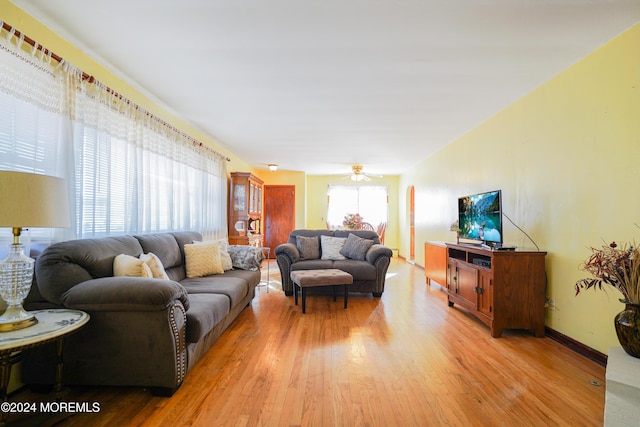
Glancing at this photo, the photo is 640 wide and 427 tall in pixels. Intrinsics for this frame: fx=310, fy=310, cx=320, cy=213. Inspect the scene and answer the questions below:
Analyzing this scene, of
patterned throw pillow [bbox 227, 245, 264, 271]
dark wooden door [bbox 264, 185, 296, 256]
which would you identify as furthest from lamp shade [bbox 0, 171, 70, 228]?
dark wooden door [bbox 264, 185, 296, 256]

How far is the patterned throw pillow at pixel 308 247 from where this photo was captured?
4570 millimetres

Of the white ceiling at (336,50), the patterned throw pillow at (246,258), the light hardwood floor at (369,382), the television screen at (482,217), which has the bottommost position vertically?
the light hardwood floor at (369,382)

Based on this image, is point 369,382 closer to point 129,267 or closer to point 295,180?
point 129,267

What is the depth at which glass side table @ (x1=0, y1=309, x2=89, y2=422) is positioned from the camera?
1.33 m

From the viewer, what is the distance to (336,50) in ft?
7.89

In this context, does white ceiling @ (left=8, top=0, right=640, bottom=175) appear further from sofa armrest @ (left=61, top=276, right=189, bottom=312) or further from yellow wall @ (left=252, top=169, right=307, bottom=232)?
yellow wall @ (left=252, top=169, right=307, bottom=232)

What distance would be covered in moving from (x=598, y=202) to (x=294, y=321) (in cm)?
282

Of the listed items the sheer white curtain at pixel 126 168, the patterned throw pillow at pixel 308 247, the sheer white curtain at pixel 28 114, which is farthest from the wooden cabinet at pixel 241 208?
the sheer white curtain at pixel 28 114

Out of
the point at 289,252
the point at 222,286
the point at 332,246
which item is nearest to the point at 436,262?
the point at 332,246

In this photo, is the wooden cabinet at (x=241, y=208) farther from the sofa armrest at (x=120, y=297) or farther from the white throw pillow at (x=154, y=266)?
the sofa armrest at (x=120, y=297)

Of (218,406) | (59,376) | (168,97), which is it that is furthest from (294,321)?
(168,97)

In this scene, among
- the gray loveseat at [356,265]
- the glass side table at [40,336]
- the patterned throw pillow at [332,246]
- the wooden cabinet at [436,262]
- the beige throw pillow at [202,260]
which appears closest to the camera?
the glass side table at [40,336]

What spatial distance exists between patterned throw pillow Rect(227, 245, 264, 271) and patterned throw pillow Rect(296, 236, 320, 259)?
0.85 metres

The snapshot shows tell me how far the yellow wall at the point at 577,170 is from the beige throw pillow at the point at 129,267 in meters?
3.37
